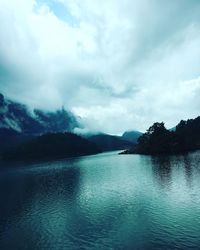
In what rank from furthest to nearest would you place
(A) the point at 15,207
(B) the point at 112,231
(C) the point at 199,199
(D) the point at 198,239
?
(A) the point at 15,207, (C) the point at 199,199, (B) the point at 112,231, (D) the point at 198,239

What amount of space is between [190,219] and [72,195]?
52151 millimetres

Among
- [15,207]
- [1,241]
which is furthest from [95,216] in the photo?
[15,207]

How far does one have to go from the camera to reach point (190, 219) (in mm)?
54688

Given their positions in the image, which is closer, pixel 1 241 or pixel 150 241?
pixel 150 241

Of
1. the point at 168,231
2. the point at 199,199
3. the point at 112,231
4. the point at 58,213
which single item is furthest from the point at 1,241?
the point at 199,199

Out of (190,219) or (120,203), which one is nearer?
(190,219)

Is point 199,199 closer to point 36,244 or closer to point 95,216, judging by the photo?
point 95,216

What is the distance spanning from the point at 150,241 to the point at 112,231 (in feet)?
32.3

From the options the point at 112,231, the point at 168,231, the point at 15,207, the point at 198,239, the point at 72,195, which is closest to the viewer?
the point at 198,239

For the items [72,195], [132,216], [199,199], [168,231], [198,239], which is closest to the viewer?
[198,239]

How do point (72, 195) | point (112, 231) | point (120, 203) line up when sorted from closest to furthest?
point (112, 231)
point (120, 203)
point (72, 195)

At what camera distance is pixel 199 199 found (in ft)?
226

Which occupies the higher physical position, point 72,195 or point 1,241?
point 72,195

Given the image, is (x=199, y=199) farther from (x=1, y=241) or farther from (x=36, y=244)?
(x=1, y=241)
